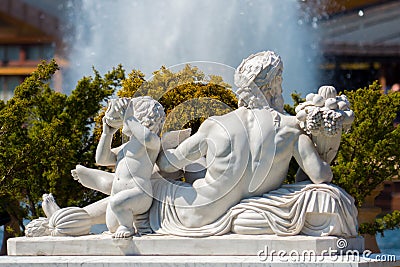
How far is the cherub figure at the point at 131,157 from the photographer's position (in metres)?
7.14

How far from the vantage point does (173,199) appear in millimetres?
7234

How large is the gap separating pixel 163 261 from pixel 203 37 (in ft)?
63.4

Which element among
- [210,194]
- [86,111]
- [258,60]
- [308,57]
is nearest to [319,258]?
[210,194]

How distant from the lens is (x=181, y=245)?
7008mm

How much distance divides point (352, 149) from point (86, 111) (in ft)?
13.3

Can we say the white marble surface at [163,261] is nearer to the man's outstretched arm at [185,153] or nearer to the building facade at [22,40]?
the man's outstretched arm at [185,153]

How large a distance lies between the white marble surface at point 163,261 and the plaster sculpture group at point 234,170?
252 millimetres

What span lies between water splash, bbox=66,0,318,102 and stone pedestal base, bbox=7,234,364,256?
54.1ft

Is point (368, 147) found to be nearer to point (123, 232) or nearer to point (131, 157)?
point (131, 157)

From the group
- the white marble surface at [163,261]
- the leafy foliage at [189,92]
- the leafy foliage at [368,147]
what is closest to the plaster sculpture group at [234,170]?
the white marble surface at [163,261]

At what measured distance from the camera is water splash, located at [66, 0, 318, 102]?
24.5 metres

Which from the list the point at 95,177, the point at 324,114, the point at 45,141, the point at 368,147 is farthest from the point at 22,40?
the point at 324,114

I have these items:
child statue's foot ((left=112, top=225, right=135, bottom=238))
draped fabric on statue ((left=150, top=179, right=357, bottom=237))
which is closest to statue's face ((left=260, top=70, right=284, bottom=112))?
draped fabric on statue ((left=150, top=179, right=357, bottom=237))

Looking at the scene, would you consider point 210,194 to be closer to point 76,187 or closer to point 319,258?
point 319,258
